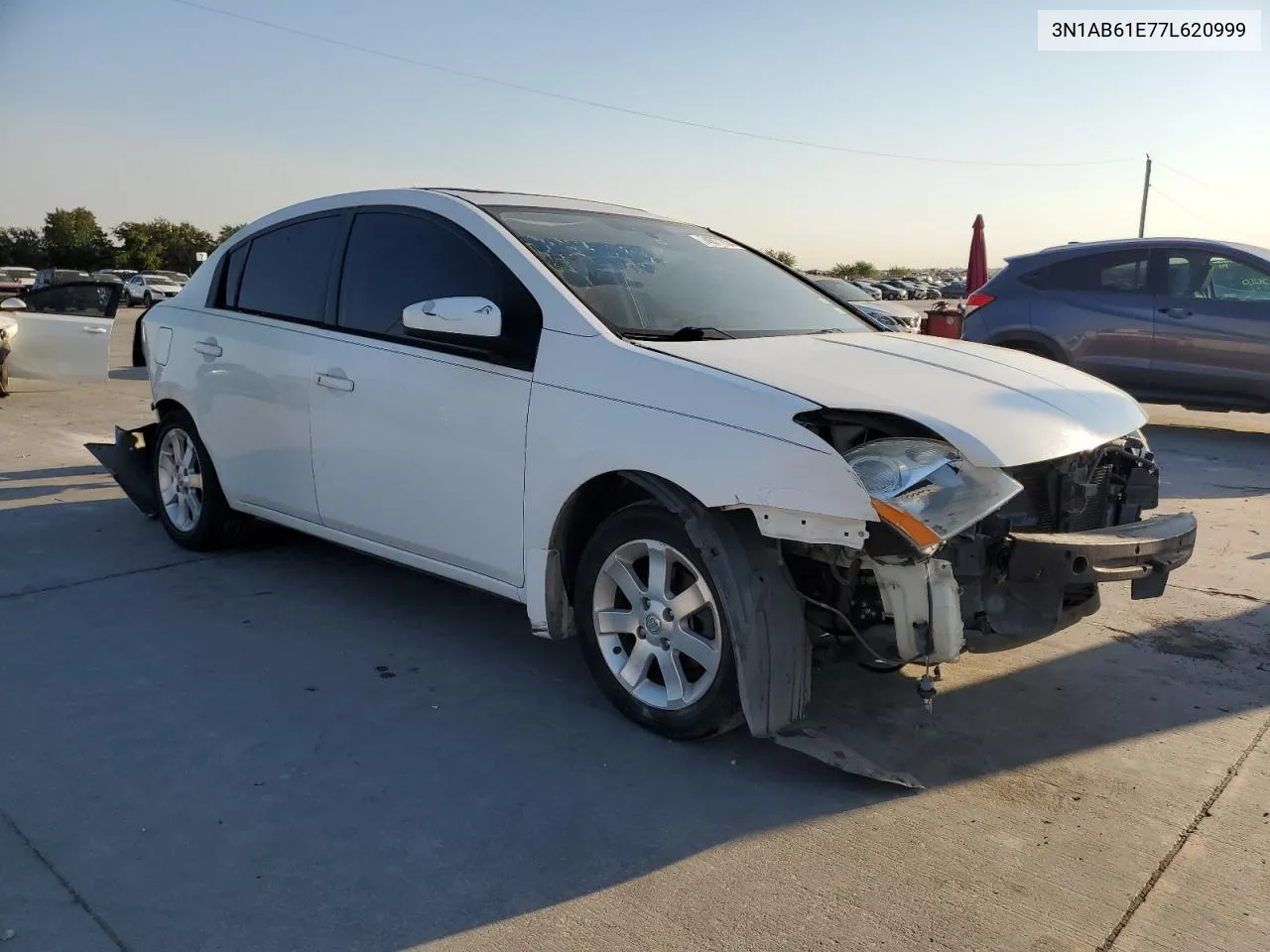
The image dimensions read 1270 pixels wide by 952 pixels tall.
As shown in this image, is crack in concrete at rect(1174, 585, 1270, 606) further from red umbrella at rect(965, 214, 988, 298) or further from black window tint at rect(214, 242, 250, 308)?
red umbrella at rect(965, 214, 988, 298)

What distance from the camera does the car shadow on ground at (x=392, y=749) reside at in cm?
267

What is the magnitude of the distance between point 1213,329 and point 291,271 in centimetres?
766

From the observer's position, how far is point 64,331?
1090cm

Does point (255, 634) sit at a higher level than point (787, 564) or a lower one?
lower

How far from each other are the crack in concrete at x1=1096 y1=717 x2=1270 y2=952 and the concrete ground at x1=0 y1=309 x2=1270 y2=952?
0.01 meters

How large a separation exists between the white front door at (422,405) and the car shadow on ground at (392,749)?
1.77 ft

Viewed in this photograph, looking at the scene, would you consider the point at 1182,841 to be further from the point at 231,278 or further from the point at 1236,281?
the point at 1236,281

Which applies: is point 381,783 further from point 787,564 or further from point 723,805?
point 787,564

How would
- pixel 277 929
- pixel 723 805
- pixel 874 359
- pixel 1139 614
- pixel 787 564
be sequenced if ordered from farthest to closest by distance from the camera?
1. pixel 1139 614
2. pixel 874 359
3. pixel 787 564
4. pixel 723 805
5. pixel 277 929

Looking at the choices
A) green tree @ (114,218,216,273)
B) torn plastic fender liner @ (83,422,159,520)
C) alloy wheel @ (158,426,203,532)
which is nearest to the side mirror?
alloy wheel @ (158,426,203,532)

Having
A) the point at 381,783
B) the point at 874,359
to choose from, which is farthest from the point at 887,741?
the point at 381,783

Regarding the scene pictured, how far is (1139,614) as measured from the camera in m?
4.83

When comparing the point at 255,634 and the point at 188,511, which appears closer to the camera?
the point at 255,634

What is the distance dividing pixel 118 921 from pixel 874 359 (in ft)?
9.06
